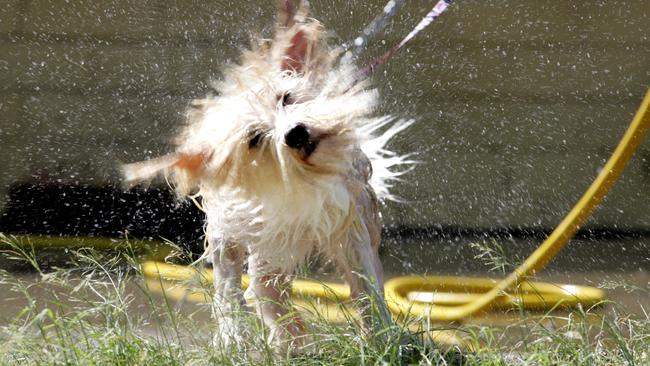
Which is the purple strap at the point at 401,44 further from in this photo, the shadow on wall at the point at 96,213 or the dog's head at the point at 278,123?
the shadow on wall at the point at 96,213

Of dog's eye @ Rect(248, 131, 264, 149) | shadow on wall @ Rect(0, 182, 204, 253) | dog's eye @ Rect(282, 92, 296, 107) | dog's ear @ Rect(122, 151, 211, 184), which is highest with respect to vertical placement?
dog's eye @ Rect(282, 92, 296, 107)

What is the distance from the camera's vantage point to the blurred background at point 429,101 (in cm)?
746

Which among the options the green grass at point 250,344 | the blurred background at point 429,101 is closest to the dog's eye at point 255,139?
the green grass at point 250,344

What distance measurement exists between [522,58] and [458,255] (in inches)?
62.9

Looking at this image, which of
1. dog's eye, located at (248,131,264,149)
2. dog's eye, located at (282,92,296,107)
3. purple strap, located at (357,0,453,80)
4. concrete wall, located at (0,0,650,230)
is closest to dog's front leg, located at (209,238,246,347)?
dog's eye, located at (248,131,264,149)

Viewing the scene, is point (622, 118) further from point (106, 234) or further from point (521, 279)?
point (521, 279)

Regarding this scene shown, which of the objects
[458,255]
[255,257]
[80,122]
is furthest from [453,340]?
[80,122]

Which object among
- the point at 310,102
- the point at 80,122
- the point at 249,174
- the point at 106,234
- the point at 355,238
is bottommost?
the point at 106,234

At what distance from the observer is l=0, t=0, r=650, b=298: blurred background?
7.46 m

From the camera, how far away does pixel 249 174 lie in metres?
3.76

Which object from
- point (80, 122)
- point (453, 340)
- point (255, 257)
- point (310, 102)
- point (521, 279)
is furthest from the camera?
point (80, 122)

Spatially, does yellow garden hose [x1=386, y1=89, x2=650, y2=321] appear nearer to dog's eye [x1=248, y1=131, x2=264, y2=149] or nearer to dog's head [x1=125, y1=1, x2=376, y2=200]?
dog's head [x1=125, y1=1, x2=376, y2=200]

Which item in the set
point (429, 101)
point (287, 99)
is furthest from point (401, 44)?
point (429, 101)

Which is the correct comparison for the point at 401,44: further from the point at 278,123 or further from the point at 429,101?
the point at 429,101
